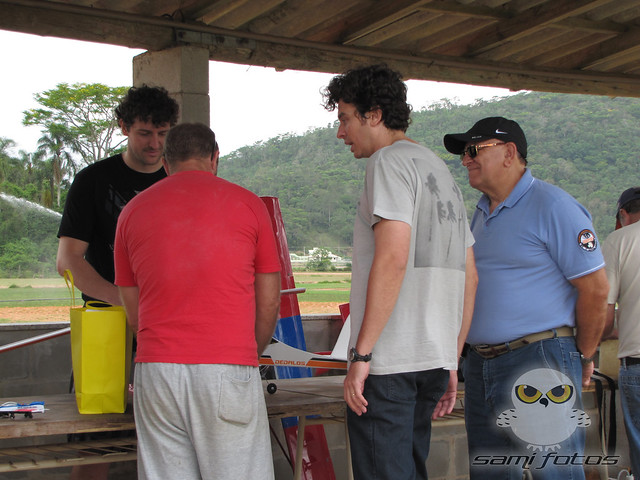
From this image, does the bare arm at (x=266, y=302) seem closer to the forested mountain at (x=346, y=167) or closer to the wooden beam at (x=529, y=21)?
the wooden beam at (x=529, y=21)

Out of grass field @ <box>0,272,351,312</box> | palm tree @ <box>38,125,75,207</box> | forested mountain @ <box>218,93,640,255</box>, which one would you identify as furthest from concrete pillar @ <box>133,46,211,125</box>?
palm tree @ <box>38,125,75,207</box>

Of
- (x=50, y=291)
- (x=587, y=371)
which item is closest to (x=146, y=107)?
(x=587, y=371)

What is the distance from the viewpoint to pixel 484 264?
2.44 m

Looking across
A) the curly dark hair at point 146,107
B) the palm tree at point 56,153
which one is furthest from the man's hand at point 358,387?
the palm tree at point 56,153

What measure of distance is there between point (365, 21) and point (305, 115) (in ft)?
115

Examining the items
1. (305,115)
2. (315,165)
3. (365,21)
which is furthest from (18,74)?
(365,21)

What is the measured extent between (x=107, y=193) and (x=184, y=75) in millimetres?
1087

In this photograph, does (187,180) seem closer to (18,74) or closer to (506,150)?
(506,150)

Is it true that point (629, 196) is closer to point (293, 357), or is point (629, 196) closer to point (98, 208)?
point (293, 357)

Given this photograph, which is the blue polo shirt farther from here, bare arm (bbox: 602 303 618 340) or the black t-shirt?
the black t-shirt

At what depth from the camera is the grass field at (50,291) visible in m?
33.1

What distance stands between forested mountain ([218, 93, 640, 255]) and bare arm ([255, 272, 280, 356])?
22.1 m

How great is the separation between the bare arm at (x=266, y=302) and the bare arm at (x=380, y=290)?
1.05ft

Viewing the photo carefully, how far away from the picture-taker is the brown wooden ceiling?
3.34 metres
